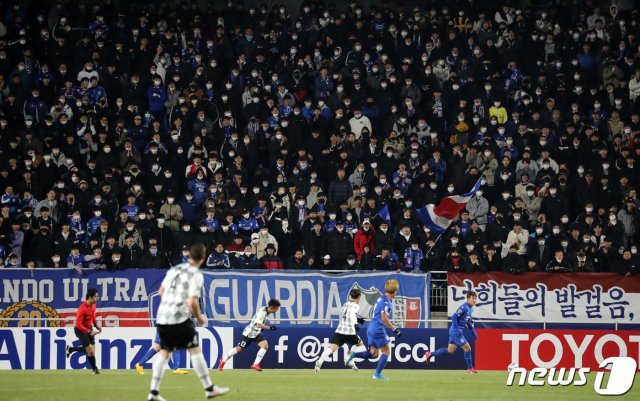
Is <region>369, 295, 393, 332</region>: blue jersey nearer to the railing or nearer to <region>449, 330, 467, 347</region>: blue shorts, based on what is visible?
<region>449, 330, 467, 347</region>: blue shorts

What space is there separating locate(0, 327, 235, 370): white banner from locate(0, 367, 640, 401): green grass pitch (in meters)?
1.60

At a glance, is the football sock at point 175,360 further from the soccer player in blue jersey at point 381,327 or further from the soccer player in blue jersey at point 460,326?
the soccer player in blue jersey at point 460,326

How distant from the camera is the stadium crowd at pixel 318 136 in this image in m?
30.6

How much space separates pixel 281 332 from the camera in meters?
29.2

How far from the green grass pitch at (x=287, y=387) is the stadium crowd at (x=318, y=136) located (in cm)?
508

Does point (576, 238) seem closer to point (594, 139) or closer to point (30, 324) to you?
point (594, 139)

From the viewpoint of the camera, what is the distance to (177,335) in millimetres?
16141

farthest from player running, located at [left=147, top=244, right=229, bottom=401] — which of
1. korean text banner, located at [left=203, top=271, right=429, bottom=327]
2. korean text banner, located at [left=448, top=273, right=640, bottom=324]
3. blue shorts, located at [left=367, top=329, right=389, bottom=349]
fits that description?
korean text banner, located at [left=448, top=273, right=640, bottom=324]

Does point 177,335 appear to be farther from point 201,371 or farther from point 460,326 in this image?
point 460,326

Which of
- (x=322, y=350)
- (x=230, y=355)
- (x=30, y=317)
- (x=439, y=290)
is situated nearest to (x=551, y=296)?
(x=439, y=290)

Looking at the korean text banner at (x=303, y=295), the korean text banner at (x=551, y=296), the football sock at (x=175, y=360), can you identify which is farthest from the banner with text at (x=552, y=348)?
the football sock at (x=175, y=360)

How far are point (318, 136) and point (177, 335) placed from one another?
18276 millimetres

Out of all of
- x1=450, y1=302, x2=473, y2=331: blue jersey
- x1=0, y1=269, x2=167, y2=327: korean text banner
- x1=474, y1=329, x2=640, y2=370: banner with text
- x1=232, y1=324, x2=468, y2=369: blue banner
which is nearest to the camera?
x1=450, y1=302, x2=473, y2=331: blue jersey

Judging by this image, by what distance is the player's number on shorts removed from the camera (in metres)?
28.7
